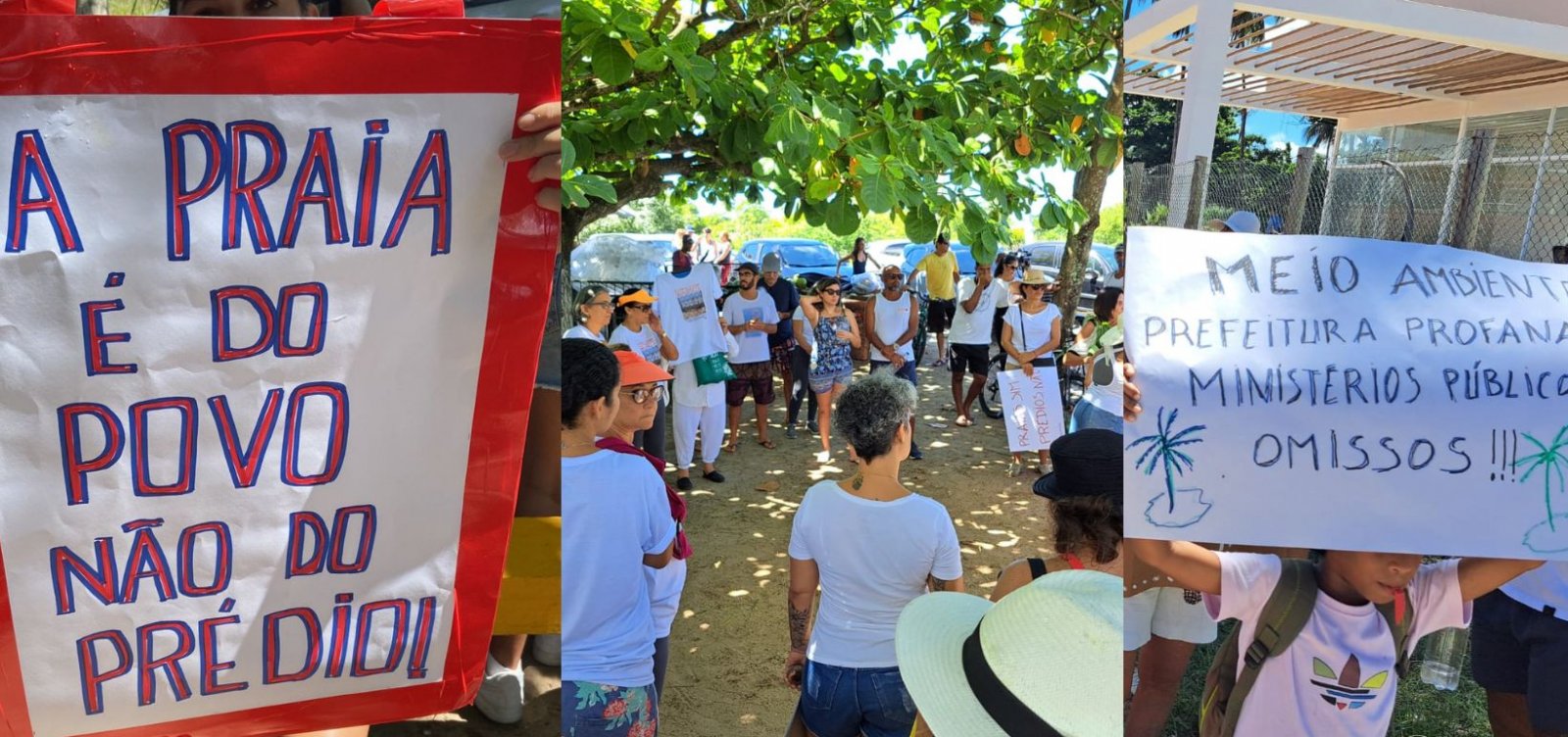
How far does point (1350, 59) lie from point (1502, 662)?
48.1 inches

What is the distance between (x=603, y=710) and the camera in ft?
5.49

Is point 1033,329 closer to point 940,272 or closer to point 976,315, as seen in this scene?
point 940,272

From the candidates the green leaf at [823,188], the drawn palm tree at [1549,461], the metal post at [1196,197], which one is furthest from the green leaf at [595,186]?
the drawn palm tree at [1549,461]

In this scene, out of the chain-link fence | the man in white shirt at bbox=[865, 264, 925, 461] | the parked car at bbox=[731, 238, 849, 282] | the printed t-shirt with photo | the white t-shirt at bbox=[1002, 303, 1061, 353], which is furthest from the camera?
the printed t-shirt with photo

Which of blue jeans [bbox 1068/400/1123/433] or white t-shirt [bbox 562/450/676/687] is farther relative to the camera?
white t-shirt [bbox 562/450/676/687]

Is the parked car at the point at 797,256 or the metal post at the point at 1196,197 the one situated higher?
the metal post at the point at 1196,197

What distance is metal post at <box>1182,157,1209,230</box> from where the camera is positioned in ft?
4.75

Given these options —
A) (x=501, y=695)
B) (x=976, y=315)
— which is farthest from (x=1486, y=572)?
(x=976, y=315)

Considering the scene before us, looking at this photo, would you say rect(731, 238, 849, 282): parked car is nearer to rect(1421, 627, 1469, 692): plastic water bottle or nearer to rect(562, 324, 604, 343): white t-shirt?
rect(562, 324, 604, 343): white t-shirt

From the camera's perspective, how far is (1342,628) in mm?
1495

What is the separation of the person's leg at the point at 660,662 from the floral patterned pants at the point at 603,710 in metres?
0.03

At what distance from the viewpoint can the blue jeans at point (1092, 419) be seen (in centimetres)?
144

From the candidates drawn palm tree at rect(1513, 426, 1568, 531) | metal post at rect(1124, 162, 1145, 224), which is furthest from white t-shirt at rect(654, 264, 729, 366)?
drawn palm tree at rect(1513, 426, 1568, 531)

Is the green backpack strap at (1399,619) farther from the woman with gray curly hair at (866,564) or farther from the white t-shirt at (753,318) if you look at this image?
the white t-shirt at (753,318)
